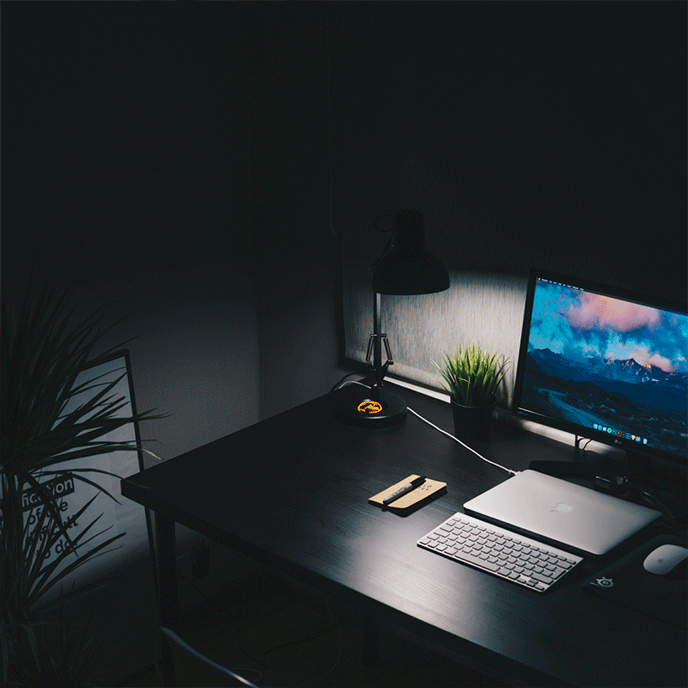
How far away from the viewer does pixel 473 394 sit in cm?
227

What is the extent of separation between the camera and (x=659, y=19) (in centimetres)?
189

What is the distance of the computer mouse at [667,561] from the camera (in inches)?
65.4

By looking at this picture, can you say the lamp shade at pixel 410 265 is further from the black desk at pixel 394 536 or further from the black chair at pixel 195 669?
the black chair at pixel 195 669

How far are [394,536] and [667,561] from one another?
22.5 inches

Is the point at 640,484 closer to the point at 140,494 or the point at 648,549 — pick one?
the point at 648,549

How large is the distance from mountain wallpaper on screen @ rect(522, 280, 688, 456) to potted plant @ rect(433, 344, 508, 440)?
0.45 feet

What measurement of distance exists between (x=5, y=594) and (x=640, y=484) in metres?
1.55

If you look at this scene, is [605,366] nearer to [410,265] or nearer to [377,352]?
[410,265]

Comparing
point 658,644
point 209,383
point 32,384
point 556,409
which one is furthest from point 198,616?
point 658,644

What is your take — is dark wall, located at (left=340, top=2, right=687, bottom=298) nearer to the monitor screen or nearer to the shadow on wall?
the shadow on wall

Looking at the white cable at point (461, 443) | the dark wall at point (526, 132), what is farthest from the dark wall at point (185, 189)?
the white cable at point (461, 443)

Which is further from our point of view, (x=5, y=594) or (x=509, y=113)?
(x=509, y=113)

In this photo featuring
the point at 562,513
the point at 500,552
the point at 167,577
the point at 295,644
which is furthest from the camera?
the point at 295,644

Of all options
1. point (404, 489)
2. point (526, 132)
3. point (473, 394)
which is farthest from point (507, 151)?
point (404, 489)
